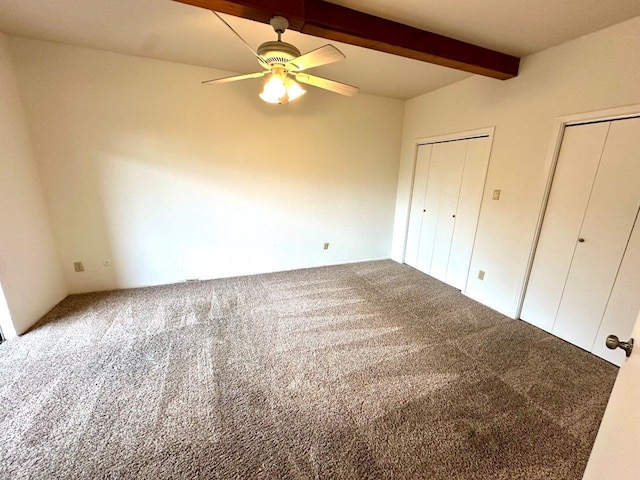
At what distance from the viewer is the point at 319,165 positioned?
3.72m

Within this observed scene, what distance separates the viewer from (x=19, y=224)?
2.29 metres

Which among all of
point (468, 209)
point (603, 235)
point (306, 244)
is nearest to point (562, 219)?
point (603, 235)

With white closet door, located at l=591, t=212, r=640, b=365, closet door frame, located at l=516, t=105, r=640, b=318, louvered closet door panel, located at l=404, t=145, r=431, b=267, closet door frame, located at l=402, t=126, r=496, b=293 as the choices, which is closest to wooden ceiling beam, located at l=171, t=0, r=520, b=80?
closet door frame, located at l=402, t=126, r=496, b=293

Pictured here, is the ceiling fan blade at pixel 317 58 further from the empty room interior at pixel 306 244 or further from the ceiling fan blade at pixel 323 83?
the ceiling fan blade at pixel 323 83

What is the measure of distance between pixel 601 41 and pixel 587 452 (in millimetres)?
2835

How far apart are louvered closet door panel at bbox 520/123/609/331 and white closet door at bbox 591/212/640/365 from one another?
328mm

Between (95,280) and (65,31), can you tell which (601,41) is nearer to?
(65,31)

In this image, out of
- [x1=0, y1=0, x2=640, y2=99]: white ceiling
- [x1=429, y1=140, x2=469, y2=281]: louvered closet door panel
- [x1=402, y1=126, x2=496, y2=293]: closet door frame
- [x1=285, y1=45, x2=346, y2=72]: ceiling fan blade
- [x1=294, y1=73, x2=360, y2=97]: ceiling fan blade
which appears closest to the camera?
[x1=285, y1=45, x2=346, y2=72]: ceiling fan blade

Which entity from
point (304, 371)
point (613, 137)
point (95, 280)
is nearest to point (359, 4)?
point (613, 137)

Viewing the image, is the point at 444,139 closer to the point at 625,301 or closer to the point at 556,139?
the point at 556,139

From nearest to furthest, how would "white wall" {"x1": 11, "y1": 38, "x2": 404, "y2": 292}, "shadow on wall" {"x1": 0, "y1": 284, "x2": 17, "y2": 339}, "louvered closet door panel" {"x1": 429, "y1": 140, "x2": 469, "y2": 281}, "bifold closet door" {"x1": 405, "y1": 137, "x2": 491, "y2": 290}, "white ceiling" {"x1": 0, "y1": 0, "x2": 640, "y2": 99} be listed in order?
"white ceiling" {"x1": 0, "y1": 0, "x2": 640, "y2": 99} → "shadow on wall" {"x1": 0, "y1": 284, "x2": 17, "y2": 339} → "white wall" {"x1": 11, "y1": 38, "x2": 404, "y2": 292} → "bifold closet door" {"x1": 405, "y1": 137, "x2": 491, "y2": 290} → "louvered closet door panel" {"x1": 429, "y1": 140, "x2": 469, "y2": 281}

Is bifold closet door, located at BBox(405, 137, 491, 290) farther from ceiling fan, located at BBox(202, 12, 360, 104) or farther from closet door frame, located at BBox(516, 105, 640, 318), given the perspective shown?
ceiling fan, located at BBox(202, 12, 360, 104)

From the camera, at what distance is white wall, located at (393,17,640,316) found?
1951mm

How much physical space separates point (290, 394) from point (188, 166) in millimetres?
2716
